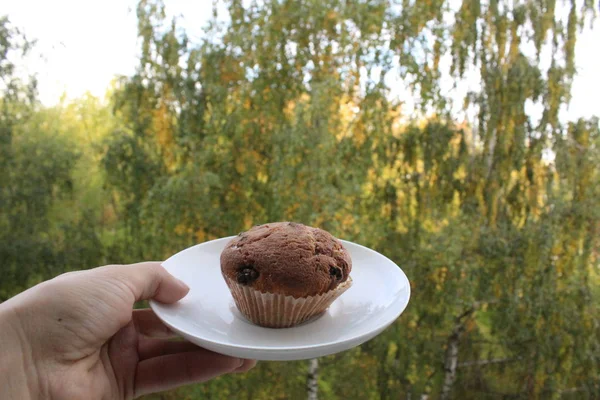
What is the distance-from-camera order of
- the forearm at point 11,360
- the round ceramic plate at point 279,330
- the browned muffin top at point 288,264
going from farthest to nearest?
the browned muffin top at point 288,264, the forearm at point 11,360, the round ceramic plate at point 279,330

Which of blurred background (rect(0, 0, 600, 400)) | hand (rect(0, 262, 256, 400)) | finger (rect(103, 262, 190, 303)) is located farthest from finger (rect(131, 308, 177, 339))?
blurred background (rect(0, 0, 600, 400))

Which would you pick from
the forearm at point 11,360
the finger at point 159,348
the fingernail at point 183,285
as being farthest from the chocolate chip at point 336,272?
the forearm at point 11,360

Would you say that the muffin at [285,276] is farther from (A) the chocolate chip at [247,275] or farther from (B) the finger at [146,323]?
(B) the finger at [146,323]

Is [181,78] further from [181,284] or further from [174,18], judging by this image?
[181,284]

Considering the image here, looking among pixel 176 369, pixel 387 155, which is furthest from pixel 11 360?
pixel 387 155

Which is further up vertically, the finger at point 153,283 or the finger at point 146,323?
the finger at point 153,283

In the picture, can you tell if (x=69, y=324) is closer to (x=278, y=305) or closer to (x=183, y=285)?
(x=183, y=285)

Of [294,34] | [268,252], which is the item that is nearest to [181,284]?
[268,252]
